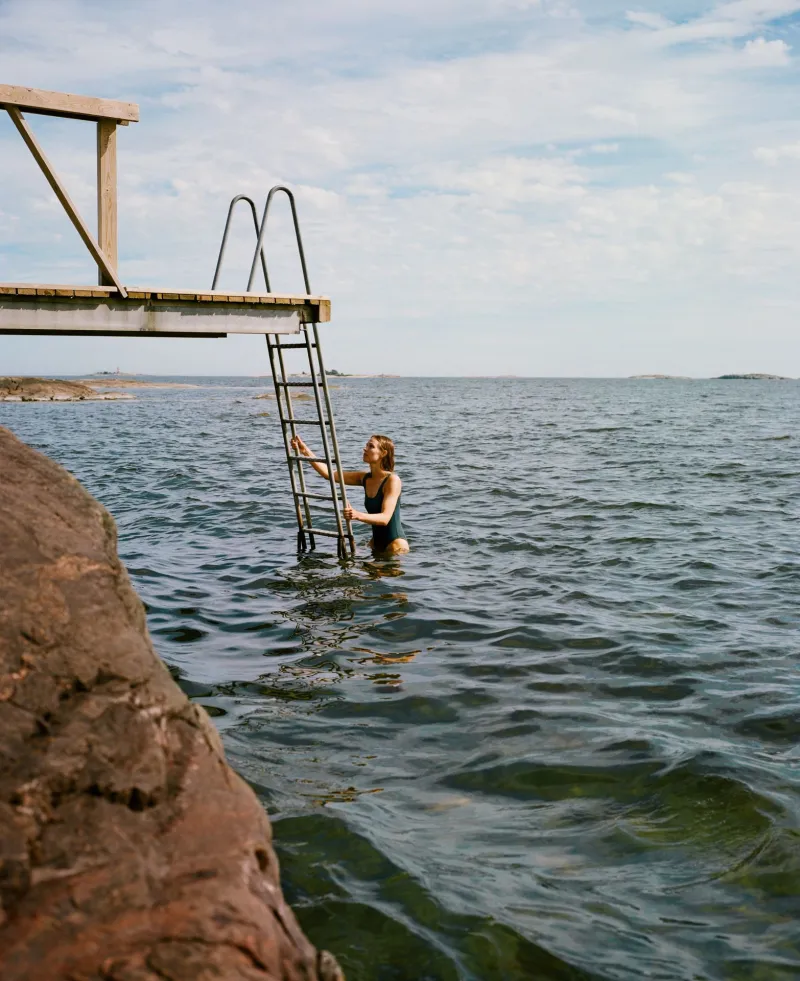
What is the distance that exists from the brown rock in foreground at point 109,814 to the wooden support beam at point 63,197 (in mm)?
5359

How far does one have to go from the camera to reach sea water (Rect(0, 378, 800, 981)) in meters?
3.63

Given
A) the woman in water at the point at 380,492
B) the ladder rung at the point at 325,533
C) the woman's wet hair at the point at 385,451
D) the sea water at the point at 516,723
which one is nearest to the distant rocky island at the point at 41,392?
the sea water at the point at 516,723

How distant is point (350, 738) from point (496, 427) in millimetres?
34111

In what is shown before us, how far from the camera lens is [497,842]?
14.1 ft

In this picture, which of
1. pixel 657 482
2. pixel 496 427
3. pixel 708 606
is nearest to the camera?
pixel 708 606

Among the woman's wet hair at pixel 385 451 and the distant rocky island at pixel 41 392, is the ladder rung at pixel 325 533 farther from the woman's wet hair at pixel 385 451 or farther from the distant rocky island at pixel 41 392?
the distant rocky island at pixel 41 392

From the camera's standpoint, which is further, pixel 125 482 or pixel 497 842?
pixel 125 482

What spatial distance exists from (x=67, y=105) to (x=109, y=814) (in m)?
7.01

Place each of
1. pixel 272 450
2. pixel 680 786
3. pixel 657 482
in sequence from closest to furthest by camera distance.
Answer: pixel 680 786, pixel 657 482, pixel 272 450

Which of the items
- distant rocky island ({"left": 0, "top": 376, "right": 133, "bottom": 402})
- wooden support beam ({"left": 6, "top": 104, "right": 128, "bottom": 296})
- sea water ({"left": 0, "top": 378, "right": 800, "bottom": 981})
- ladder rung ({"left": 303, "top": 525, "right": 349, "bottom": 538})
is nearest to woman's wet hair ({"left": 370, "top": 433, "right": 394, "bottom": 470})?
ladder rung ({"left": 303, "top": 525, "right": 349, "bottom": 538})

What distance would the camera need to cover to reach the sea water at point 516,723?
3.63 m

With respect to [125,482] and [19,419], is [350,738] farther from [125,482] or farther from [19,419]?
[19,419]

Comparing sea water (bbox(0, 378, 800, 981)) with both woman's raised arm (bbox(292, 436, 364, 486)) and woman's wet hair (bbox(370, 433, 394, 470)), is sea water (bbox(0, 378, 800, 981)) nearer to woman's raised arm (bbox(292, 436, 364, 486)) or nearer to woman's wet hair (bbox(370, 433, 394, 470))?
woman's raised arm (bbox(292, 436, 364, 486))

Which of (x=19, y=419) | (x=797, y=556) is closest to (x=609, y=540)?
(x=797, y=556)
